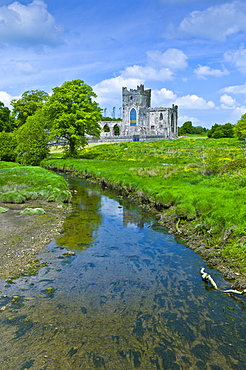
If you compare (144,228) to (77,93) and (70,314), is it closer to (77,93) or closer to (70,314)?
(70,314)

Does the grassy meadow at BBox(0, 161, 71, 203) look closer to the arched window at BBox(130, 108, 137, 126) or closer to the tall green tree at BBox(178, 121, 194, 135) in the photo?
the arched window at BBox(130, 108, 137, 126)

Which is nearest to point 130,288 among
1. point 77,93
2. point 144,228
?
point 144,228

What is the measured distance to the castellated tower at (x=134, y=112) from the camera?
127m

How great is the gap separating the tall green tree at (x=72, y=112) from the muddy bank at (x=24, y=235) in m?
38.9

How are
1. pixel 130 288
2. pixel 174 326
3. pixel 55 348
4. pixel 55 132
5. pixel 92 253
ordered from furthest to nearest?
pixel 55 132, pixel 92 253, pixel 130 288, pixel 174 326, pixel 55 348

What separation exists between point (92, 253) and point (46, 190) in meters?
16.0

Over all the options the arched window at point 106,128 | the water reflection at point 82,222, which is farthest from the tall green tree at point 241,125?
the water reflection at point 82,222

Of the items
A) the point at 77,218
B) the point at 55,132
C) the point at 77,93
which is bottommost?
the point at 77,218

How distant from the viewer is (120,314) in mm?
10055

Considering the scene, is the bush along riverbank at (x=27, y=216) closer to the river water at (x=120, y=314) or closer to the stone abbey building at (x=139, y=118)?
the river water at (x=120, y=314)

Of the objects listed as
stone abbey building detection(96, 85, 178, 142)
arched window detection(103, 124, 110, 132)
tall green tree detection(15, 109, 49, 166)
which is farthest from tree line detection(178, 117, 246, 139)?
tall green tree detection(15, 109, 49, 166)

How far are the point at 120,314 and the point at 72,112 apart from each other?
60.6 m

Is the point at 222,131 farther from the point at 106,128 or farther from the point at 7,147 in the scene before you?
the point at 7,147

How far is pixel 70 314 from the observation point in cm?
995
